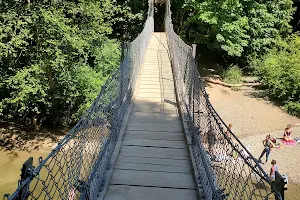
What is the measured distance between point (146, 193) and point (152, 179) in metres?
0.21

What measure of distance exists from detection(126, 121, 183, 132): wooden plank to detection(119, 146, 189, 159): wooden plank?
522 millimetres

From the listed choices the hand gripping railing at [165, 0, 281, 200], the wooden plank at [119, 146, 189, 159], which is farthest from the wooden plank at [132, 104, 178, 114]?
the wooden plank at [119, 146, 189, 159]

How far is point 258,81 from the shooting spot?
44.0 ft

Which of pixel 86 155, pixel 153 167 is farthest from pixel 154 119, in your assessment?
pixel 86 155

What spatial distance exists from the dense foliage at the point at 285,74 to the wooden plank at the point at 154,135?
880 cm

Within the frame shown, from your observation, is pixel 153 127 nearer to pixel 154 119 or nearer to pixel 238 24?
pixel 154 119

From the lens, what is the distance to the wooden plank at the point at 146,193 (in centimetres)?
239

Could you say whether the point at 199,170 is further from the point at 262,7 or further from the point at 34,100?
the point at 262,7

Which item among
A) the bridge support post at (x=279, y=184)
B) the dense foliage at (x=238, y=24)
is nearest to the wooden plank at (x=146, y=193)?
the bridge support post at (x=279, y=184)

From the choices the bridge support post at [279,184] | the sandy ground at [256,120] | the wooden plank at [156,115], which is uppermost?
the bridge support post at [279,184]

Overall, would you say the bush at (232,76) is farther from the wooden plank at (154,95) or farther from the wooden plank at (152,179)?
the wooden plank at (152,179)

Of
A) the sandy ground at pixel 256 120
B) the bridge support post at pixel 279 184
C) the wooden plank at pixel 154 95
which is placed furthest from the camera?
the sandy ground at pixel 256 120

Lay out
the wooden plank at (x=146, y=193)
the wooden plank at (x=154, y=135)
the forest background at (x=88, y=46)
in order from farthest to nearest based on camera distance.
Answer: the forest background at (x=88, y=46)
the wooden plank at (x=154, y=135)
the wooden plank at (x=146, y=193)

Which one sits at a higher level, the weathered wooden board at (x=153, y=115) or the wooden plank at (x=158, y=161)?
the weathered wooden board at (x=153, y=115)
